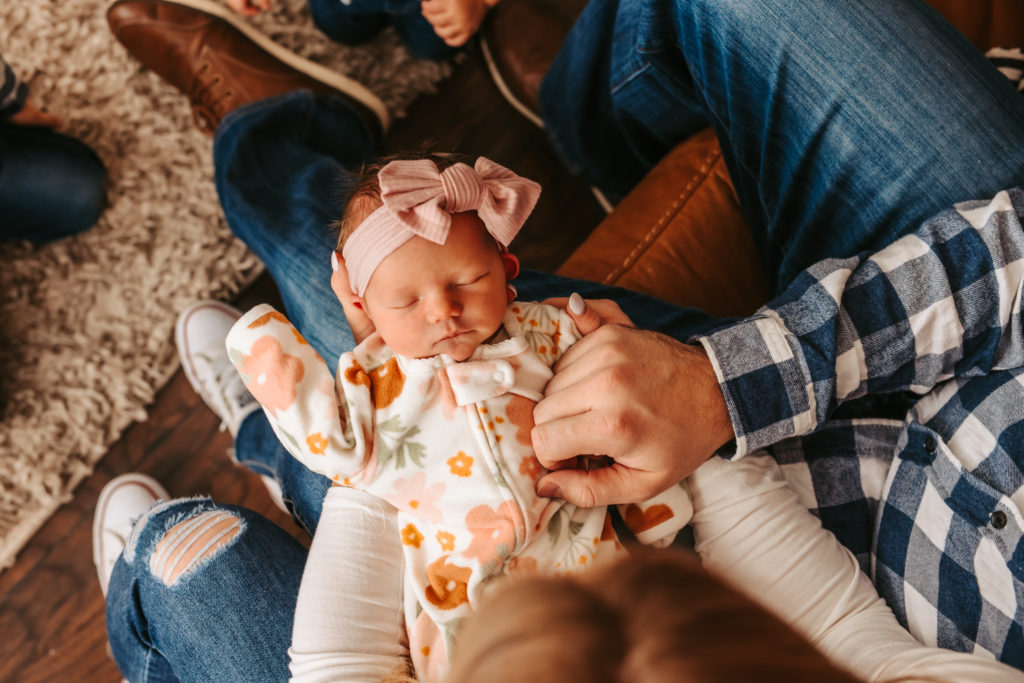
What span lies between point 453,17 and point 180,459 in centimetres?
110

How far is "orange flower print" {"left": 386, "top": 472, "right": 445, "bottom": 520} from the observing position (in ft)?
2.44

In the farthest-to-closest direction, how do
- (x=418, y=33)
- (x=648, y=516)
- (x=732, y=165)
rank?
(x=418, y=33) → (x=732, y=165) → (x=648, y=516)

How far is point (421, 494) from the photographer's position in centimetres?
75

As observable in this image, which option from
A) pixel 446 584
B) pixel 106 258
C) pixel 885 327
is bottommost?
pixel 106 258

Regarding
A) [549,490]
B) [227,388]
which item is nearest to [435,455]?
[549,490]

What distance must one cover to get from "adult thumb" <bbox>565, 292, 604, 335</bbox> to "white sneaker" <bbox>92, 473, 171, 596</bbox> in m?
0.95

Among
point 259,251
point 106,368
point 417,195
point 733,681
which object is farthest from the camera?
point 106,368

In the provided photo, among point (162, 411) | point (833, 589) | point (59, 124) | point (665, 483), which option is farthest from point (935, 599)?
point (59, 124)

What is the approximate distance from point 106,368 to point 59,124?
0.58 m

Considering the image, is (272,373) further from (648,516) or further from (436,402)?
(648,516)

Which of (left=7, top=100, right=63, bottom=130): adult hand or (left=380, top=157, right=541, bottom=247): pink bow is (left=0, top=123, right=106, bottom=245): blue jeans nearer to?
(left=7, top=100, right=63, bottom=130): adult hand

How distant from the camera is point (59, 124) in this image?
146 cm

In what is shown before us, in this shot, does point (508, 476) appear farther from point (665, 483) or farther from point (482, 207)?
point (482, 207)

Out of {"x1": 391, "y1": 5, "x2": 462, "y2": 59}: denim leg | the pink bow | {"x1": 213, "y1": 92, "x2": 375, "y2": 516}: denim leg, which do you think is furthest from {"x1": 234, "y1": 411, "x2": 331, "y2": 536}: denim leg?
{"x1": 391, "y1": 5, "x2": 462, "y2": 59}: denim leg
